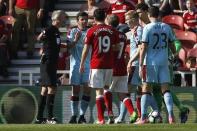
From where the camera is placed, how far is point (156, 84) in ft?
56.4

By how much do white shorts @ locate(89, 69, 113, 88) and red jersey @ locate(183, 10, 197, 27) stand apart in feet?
17.4

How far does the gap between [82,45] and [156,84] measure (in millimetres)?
2019

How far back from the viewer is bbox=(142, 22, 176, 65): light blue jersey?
55.1ft

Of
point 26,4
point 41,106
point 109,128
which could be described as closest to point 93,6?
point 26,4

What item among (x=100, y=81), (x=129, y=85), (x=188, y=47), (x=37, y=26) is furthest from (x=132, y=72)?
(x=37, y=26)

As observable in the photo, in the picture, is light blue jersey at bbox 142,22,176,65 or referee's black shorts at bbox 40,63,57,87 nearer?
light blue jersey at bbox 142,22,176,65

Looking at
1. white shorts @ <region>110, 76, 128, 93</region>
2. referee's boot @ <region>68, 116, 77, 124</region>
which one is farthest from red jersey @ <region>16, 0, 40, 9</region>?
white shorts @ <region>110, 76, 128, 93</region>

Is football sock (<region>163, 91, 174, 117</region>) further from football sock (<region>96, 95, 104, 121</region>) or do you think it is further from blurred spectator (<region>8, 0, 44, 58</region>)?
blurred spectator (<region>8, 0, 44, 58</region>)

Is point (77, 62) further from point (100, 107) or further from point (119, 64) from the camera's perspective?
point (100, 107)

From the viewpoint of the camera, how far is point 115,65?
17438 millimetres

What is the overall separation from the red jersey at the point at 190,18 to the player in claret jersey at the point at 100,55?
5.23 metres

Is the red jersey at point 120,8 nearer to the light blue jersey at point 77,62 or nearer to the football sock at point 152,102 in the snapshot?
the light blue jersey at point 77,62

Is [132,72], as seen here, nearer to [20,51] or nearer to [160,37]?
[160,37]

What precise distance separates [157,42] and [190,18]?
525 centimetres
